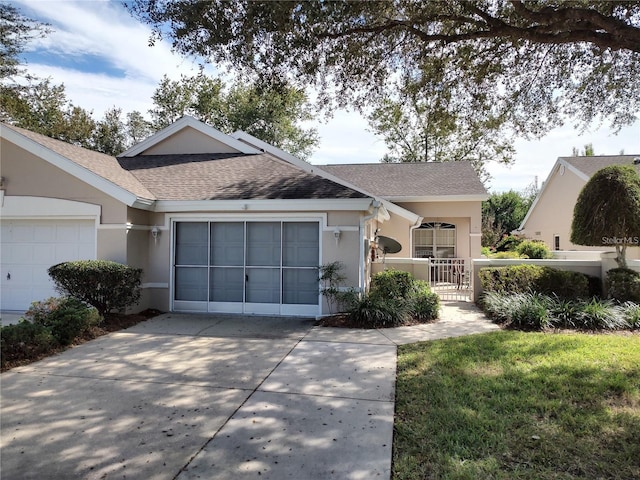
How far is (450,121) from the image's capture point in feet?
37.4

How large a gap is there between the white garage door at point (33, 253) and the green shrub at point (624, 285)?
13260 mm

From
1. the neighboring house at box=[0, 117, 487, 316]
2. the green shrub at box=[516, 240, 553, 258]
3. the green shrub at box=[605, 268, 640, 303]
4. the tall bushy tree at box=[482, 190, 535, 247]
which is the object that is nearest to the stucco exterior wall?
the green shrub at box=[516, 240, 553, 258]

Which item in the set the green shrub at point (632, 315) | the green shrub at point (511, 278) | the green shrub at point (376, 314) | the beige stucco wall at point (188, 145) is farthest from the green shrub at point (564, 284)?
the beige stucco wall at point (188, 145)

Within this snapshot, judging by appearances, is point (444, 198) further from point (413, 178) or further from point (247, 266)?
point (247, 266)

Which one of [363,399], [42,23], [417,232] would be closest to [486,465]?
[363,399]

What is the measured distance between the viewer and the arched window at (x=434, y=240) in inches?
666

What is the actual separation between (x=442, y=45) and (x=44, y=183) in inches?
401

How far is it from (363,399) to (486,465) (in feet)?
5.50

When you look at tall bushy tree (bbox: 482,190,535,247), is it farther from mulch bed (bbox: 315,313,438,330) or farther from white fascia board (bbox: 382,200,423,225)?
mulch bed (bbox: 315,313,438,330)

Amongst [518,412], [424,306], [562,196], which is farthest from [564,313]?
[562,196]

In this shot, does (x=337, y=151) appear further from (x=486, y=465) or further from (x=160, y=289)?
(x=486, y=465)

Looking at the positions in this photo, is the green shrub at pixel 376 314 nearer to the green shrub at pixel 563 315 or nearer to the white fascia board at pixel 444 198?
the green shrub at pixel 563 315

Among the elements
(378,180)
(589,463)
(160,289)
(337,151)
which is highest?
(337,151)

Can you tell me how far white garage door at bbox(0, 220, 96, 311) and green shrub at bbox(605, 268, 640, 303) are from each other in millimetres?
13260
